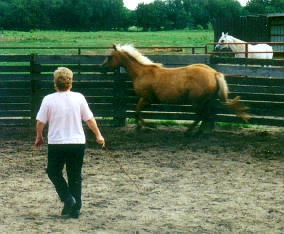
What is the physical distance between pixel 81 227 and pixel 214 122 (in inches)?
240

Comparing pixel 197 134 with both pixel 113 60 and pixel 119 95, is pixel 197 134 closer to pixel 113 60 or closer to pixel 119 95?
pixel 119 95

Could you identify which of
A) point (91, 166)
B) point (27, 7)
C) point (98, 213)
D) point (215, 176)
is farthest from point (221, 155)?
point (27, 7)

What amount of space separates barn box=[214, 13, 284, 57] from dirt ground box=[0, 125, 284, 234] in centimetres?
2096

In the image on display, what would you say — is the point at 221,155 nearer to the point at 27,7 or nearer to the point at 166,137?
the point at 166,137

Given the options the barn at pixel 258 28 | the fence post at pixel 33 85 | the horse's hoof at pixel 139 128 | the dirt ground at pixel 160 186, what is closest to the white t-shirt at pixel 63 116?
the dirt ground at pixel 160 186

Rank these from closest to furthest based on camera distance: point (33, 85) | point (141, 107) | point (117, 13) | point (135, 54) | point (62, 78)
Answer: point (62, 78) < point (141, 107) < point (135, 54) < point (33, 85) < point (117, 13)

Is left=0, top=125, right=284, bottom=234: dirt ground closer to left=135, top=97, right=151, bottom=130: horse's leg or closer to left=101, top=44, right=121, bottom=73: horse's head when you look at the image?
left=135, top=97, right=151, bottom=130: horse's leg

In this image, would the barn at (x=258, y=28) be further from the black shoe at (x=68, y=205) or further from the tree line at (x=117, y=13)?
the black shoe at (x=68, y=205)

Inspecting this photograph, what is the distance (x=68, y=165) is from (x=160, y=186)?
1.54 m

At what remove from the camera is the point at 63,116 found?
16.9 ft

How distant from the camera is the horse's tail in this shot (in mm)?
9523

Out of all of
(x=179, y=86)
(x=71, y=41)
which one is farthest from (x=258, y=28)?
(x=179, y=86)

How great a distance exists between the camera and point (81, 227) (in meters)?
4.96

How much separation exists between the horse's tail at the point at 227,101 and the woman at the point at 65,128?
184 inches
